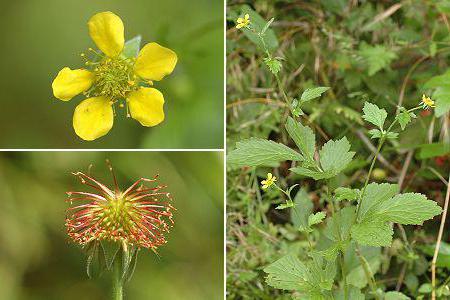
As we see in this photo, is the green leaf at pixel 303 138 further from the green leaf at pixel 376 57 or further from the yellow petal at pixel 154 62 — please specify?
the green leaf at pixel 376 57

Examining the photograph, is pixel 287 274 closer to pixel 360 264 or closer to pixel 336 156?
pixel 336 156

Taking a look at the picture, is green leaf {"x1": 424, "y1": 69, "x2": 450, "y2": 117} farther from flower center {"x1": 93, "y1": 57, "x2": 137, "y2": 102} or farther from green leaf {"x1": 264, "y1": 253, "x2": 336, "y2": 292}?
flower center {"x1": 93, "y1": 57, "x2": 137, "y2": 102}

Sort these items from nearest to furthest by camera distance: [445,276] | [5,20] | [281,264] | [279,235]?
1. [281,264]
2. [5,20]
3. [445,276]
4. [279,235]

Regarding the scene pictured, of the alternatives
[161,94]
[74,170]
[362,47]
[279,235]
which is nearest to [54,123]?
[74,170]

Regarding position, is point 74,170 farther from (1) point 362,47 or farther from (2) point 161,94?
(1) point 362,47

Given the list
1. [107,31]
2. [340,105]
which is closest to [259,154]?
[107,31]

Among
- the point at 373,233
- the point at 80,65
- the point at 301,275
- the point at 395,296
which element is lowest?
the point at 395,296
